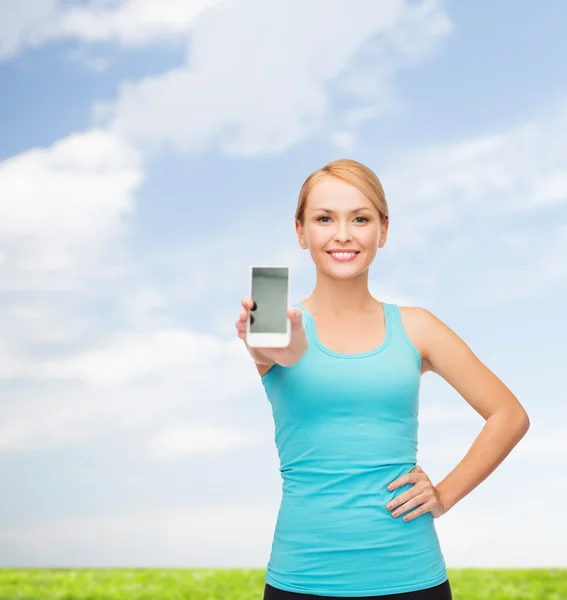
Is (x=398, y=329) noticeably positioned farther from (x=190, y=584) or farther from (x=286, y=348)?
(x=190, y=584)

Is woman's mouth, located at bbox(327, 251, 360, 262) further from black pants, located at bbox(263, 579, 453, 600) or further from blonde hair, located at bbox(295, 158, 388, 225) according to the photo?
black pants, located at bbox(263, 579, 453, 600)

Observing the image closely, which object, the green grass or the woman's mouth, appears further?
the green grass

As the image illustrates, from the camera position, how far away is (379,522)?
221 cm

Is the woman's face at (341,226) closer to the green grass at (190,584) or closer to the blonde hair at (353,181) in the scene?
the blonde hair at (353,181)

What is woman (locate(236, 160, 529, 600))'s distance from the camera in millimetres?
2197

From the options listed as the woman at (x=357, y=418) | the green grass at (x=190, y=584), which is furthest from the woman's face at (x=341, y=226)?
the green grass at (x=190, y=584)

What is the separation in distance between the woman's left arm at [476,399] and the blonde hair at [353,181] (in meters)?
0.39

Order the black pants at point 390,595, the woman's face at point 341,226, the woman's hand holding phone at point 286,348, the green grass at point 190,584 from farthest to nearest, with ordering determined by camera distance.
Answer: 1. the green grass at point 190,584
2. the woman's face at point 341,226
3. the black pants at point 390,595
4. the woman's hand holding phone at point 286,348

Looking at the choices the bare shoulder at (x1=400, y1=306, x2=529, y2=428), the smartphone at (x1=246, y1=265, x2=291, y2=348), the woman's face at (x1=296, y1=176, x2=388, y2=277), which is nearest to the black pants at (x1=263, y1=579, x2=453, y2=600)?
the bare shoulder at (x1=400, y1=306, x2=529, y2=428)

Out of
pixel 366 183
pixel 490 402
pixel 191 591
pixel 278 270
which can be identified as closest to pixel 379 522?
pixel 490 402

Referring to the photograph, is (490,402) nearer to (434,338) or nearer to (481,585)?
(434,338)

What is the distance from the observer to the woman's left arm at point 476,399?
252cm

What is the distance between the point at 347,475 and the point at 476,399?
23.0 inches

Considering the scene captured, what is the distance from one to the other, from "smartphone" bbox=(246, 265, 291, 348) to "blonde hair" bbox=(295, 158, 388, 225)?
51 centimetres
